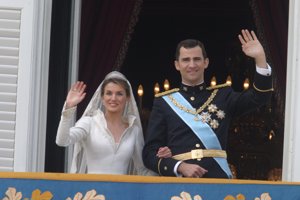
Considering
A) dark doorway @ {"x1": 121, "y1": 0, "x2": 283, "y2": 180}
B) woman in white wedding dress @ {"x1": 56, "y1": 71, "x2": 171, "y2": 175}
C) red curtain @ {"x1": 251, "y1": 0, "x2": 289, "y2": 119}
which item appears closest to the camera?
woman in white wedding dress @ {"x1": 56, "y1": 71, "x2": 171, "y2": 175}

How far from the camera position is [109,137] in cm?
412

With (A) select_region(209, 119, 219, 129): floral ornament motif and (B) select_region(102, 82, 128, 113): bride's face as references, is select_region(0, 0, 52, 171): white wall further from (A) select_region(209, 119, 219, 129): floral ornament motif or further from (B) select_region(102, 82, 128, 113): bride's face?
(A) select_region(209, 119, 219, 129): floral ornament motif

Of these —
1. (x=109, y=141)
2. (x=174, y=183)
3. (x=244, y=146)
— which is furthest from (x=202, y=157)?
(x=244, y=146)

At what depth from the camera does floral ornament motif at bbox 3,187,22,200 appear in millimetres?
3816

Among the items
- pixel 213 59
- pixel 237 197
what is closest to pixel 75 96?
pixel 237 197

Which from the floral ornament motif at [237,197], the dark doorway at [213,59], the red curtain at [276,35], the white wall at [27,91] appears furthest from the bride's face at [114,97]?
the dark doorway at [213,59]

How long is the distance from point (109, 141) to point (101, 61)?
2.82 meters

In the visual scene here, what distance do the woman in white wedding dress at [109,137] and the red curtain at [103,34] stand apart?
2573 mm

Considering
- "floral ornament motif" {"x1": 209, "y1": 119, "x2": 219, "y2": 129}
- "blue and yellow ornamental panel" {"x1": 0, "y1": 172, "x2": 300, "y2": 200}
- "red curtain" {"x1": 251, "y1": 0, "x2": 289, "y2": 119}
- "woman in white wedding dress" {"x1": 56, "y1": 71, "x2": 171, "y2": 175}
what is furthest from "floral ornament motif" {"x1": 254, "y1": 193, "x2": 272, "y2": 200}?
"red curtain" {"x1": 251, "y1": 0, "x2": 289, "y2": 119}

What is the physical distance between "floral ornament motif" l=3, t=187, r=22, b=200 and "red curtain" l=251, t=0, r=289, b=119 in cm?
337

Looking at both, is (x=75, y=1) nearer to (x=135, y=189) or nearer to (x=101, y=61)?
(x=135, y=189)

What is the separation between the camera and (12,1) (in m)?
4.53

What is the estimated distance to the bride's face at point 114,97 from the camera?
411 cm

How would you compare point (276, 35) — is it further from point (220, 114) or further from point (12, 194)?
point (12, 194)
